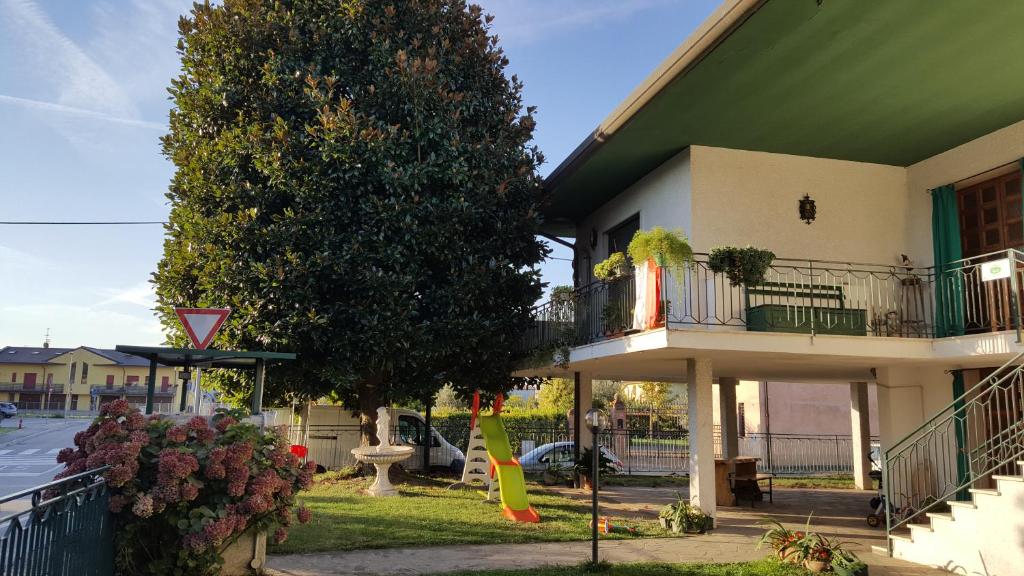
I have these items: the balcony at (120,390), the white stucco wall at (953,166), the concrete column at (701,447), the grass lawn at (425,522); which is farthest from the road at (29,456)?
the balcony at (120,390)

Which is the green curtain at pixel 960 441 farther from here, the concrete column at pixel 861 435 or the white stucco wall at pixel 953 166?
the concrete column at pixel 861 435

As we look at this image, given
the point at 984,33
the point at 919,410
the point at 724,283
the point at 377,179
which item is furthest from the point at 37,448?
the point at 984,33

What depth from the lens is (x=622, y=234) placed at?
14.6 m

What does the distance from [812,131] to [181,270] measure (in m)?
11.2

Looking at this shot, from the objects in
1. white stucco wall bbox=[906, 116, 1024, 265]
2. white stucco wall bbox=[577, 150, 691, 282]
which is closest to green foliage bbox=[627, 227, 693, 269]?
white stucco wall bbox=[577, 150, 691, 282]

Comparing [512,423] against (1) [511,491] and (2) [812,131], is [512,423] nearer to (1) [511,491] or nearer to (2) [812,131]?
(1) [511,491]

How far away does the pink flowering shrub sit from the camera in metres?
5.68

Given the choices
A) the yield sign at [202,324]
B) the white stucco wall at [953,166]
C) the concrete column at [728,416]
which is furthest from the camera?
the concrete column at [728,416]

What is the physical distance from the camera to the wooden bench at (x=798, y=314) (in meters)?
10.0

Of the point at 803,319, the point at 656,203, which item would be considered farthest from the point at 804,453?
the point at 803,319

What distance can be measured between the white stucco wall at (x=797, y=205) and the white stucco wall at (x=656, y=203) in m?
0.25

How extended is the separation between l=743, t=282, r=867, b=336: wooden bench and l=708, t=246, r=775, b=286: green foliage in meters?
0.52

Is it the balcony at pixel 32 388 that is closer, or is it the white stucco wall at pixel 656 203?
the white stucco wall at pixel 656 203

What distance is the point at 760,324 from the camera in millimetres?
10102
